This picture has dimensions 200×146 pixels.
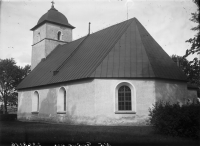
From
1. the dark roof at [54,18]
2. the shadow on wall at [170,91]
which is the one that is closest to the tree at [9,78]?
the dark roof at [54,18]

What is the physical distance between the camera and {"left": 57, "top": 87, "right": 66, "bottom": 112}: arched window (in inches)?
855

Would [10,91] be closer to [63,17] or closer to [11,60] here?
[11,60]

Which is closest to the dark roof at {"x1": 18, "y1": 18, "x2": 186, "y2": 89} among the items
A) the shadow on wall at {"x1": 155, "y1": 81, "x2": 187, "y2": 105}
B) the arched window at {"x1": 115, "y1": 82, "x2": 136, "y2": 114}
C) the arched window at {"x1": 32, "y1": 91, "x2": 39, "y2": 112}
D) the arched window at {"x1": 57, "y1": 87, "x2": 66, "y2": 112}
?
the shadow on wall at {"x1": 155, "y1": 81, "x2": 187, "y2": 105}

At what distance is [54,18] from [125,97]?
19160 millimetres

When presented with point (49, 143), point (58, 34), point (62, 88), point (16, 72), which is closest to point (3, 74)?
point (16, 72)

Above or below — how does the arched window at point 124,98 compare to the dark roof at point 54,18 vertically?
below

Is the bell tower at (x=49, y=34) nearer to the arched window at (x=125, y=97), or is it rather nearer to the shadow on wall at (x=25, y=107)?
the shadow on wall at (x=25, y=107)

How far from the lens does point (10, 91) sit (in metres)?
43.8

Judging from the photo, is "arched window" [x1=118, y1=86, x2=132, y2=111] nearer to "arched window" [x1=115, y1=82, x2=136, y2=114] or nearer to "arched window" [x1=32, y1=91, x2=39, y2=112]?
"arched window" [x1=115, y1=82, x2=136, y2=114]

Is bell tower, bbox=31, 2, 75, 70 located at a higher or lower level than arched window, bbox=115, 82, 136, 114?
higher

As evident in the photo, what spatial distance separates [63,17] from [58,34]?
2.74 m

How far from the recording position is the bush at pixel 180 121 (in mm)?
11453

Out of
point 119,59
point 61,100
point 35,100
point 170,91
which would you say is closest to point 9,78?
point 35,100

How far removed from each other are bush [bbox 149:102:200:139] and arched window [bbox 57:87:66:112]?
11714 millimetres
